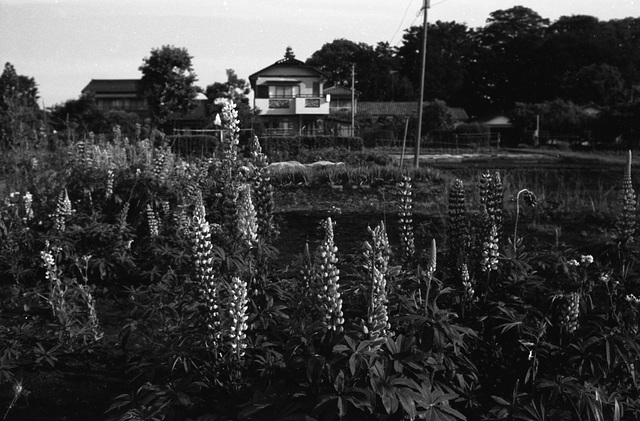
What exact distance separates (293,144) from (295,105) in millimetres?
28490

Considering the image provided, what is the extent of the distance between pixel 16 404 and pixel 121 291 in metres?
1.94

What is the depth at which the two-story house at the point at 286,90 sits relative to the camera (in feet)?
171

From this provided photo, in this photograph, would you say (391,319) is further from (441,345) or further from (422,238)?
(422,238)

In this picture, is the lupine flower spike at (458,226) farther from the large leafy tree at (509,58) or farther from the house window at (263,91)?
the large leafy tree at (509,58)

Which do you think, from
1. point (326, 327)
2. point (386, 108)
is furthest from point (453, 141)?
point (326, 327)

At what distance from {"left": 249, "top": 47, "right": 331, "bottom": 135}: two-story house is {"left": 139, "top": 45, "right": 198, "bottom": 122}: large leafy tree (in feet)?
18.1

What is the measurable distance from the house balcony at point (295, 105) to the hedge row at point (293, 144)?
79.6 ft

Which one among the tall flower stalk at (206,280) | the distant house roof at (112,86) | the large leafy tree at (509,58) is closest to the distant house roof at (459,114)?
the large leafy tree at (509,58)

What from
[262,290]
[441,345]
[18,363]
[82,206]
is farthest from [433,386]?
[82,206]

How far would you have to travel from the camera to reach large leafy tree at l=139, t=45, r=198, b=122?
164 feet

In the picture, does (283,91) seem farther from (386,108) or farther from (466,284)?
(466,284)

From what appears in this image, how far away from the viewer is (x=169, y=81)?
166ft

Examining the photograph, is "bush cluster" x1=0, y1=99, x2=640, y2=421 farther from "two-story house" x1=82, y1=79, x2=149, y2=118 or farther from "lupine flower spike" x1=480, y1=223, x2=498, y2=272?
"two-story house" x1=82, y1=79, x2=149, y2=118

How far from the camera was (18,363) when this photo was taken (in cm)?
381
